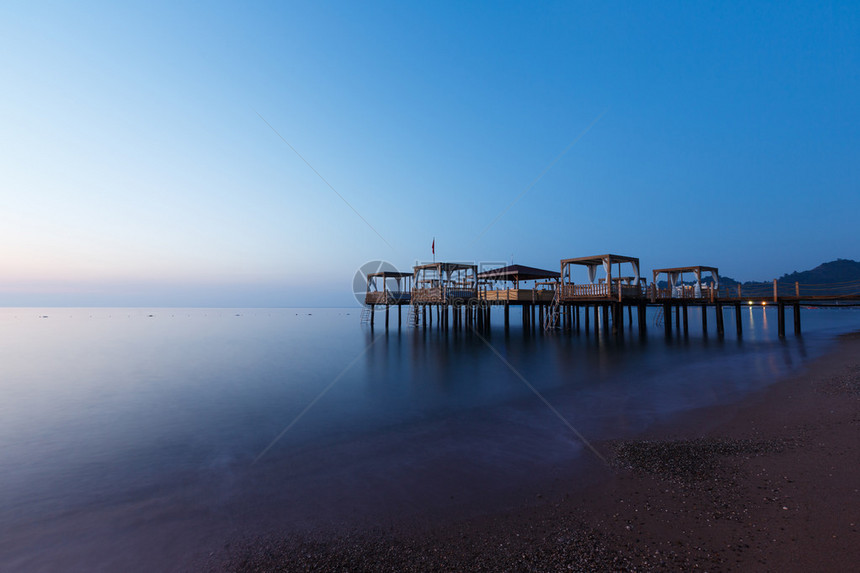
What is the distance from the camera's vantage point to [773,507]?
15.0ft

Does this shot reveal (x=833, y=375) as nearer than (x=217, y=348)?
Yes

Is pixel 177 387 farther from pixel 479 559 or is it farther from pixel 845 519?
pixel 845 519

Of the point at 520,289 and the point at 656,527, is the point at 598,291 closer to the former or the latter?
the point at 520,289

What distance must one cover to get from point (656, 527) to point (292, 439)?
7.49 m

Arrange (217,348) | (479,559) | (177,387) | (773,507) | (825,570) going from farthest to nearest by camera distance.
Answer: (217,348), (177,387), (773,507), (479,559), (825,570)

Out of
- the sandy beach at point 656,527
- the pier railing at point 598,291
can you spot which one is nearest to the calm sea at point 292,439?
the sandy beach at point 656,527

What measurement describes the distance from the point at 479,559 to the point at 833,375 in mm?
15199

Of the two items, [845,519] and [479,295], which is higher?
[479,295]

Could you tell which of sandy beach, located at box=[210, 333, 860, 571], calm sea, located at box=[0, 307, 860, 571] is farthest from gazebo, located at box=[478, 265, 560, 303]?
sandy beach, located at box=[210, 333, 860, 571]

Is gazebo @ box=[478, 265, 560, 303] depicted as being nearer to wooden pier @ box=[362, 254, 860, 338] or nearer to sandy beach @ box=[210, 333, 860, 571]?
wooden pier @ box=[362, 254, 860, 338]

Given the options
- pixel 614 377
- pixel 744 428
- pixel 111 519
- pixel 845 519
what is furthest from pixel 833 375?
pixel 111 519

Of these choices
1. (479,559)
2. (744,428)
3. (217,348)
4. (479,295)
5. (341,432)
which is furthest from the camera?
(479,295)

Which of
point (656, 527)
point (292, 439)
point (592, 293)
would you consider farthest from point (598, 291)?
point (656, 527)

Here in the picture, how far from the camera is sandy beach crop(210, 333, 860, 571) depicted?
12.6 ft
